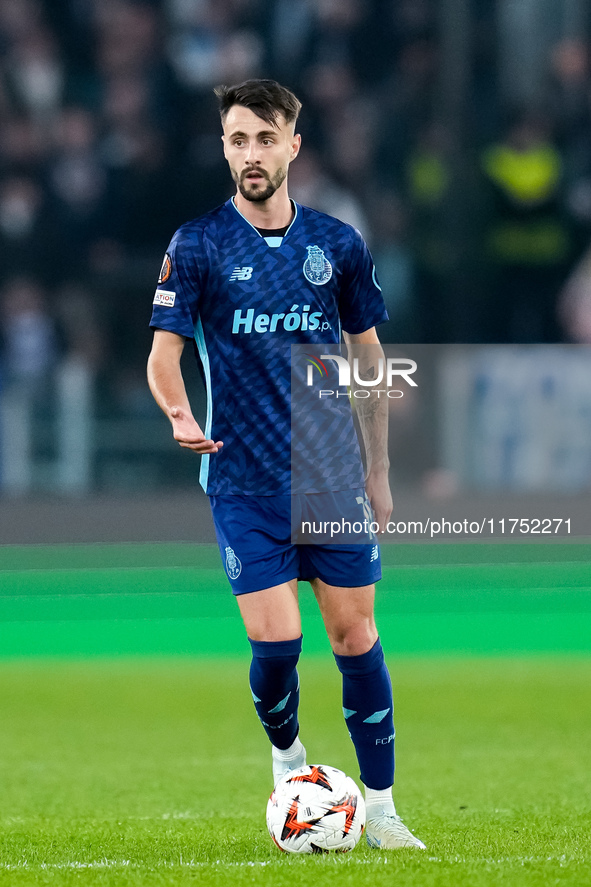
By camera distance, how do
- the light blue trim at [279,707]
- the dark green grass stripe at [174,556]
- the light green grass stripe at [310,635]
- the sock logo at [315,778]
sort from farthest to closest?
1. the dark green grass stripe at [174,556]
2. the light green grass stripe at [310,635]
3. the light blue trim at [279,707]
4. the sock logo at [315,778]

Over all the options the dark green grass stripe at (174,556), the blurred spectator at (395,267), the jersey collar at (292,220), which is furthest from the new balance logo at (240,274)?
the blurred spectator at (395,267)

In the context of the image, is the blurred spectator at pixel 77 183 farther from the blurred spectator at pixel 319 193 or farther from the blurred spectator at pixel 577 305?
Result: the blurred spectator at pixel 577 305

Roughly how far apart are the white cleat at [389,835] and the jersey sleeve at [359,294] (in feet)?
4.57

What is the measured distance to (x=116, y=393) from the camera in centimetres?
1026

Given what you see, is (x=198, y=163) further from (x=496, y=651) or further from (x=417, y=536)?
(x=496, y=651)

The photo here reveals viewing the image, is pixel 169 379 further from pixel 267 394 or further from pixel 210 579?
pixel 210 579

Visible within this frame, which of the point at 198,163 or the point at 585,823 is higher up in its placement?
the point at 198,163

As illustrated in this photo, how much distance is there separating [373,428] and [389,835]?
3.80 ft

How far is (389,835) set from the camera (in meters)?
3.78

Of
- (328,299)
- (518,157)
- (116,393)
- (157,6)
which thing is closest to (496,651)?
(116,393)

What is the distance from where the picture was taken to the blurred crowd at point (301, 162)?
459 inches

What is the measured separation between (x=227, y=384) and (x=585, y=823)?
1722 mm

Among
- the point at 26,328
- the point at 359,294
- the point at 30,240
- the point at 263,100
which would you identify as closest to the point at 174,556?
the point at 26,328

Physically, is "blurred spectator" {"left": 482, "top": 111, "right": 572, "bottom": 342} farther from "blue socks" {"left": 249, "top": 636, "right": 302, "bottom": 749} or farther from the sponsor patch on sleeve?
the sponsor patch on sleeve
